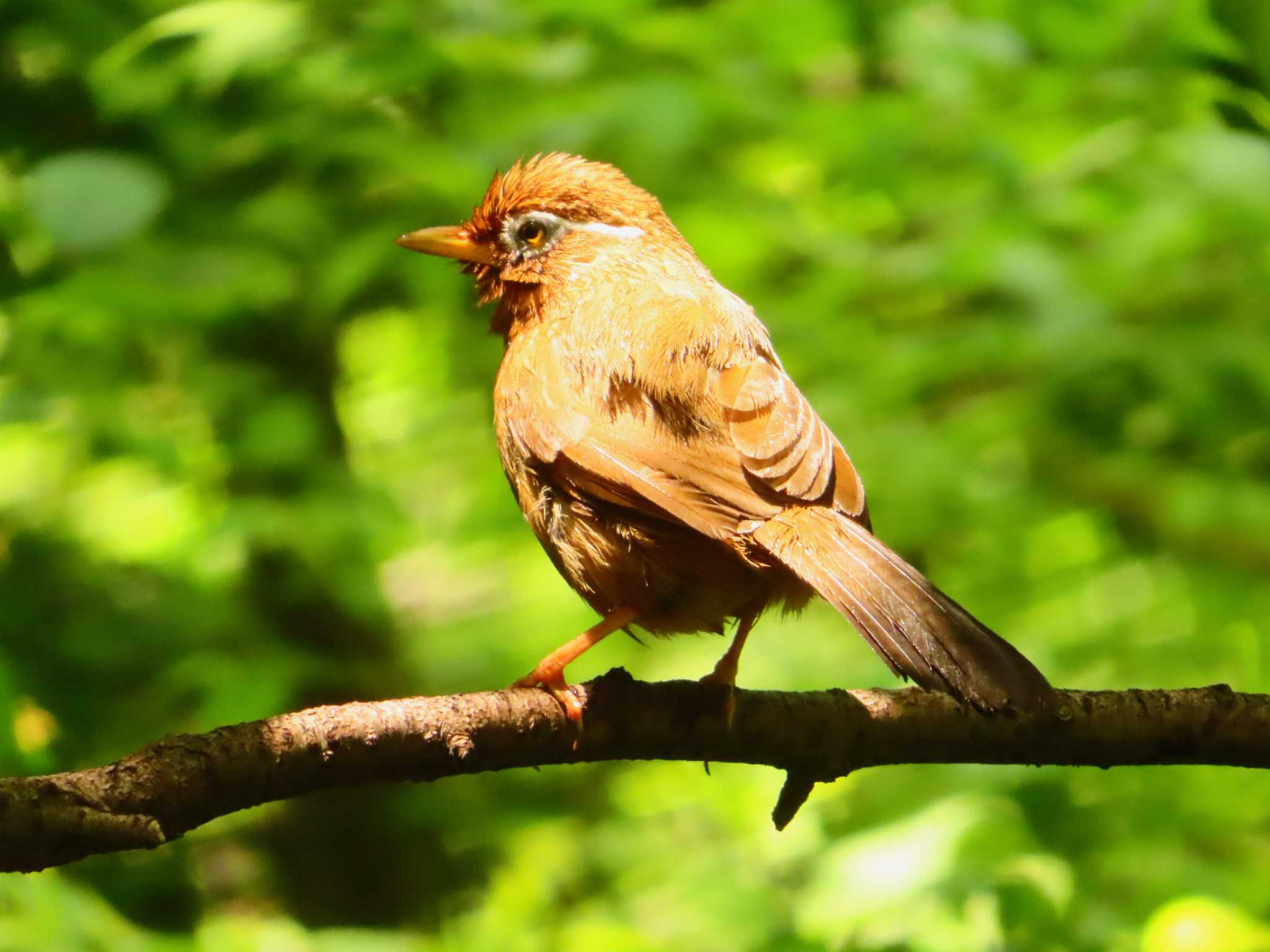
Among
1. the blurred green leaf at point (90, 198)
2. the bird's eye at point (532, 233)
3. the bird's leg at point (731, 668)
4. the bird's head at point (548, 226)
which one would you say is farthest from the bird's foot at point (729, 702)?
the blurred green leaf at point (90, 198)

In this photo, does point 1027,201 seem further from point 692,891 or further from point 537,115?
point 692,891

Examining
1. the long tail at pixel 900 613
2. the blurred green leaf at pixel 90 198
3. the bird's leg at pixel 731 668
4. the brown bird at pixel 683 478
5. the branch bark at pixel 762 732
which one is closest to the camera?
the branch bark at pixel 762 732

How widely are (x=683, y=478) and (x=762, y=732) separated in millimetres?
602

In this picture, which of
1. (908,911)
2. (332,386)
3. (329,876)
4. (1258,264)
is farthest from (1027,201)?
(329,876)

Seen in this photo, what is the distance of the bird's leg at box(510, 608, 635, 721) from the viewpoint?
2.79 metres

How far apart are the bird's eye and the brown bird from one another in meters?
0.09

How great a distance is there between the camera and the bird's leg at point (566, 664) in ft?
9.15

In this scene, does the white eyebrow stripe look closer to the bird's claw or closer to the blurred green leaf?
the blurred green leaf

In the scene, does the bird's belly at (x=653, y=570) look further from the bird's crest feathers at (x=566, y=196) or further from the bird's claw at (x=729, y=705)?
the bird's crest feathers at (x=566, y=196)

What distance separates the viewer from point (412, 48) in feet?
13.3

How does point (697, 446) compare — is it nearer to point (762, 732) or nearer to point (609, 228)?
point (762, 732)

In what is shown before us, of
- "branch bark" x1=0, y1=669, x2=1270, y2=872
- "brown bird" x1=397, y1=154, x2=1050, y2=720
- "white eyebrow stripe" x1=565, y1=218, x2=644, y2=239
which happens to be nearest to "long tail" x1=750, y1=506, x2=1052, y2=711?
"brown bird" x1=397, y1=154, x2=1050, y2=720

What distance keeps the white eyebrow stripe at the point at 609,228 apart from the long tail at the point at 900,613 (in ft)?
4.47

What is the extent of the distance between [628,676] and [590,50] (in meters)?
2.40
